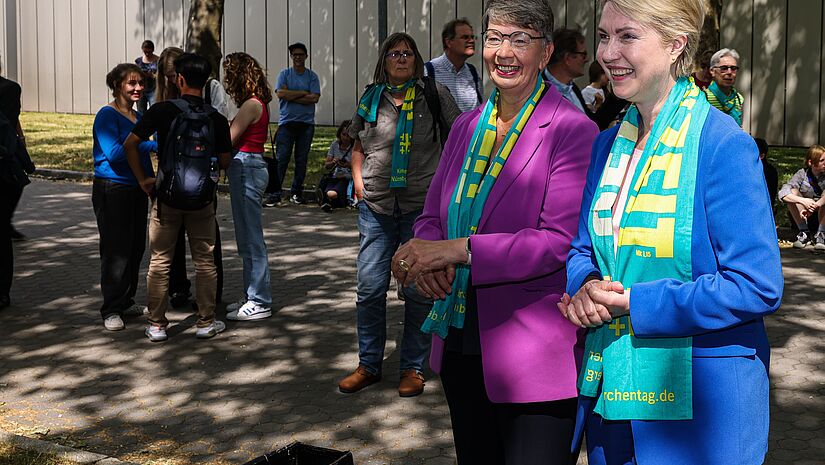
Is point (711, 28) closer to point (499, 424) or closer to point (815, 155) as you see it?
point (815, 155)

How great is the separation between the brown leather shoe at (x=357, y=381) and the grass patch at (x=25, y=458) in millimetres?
1858

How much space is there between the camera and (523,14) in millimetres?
3588

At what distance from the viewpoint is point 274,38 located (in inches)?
1298

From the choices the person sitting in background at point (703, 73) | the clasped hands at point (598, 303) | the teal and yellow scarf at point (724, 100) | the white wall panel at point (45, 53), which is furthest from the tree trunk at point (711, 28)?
the white wall panel at point (45, 53)

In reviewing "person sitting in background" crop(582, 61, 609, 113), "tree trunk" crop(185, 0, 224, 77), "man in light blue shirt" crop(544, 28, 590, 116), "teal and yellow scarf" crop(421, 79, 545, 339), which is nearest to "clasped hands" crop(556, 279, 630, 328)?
"teal and yellow scarf" crop(421, 79, 545, 339)

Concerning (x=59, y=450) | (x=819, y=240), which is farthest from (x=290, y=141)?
(x=59, y=450)

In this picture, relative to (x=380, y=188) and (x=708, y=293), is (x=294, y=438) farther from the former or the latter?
(x=708, y=293)

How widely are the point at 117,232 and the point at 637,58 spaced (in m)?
6.48

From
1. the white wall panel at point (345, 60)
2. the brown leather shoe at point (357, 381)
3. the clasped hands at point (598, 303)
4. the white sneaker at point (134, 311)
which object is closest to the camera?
the clasped hands at point (598, 303)

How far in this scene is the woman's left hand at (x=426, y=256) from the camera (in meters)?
3.43

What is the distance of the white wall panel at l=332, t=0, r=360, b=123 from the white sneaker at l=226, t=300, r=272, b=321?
22.4m

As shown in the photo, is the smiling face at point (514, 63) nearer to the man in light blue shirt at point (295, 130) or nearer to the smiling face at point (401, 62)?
the smiling face at point (401, 62)

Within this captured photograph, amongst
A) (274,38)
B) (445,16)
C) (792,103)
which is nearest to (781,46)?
(792,103)

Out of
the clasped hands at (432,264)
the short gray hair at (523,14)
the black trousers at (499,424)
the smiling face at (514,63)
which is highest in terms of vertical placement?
the short gray hair at (523,14)
